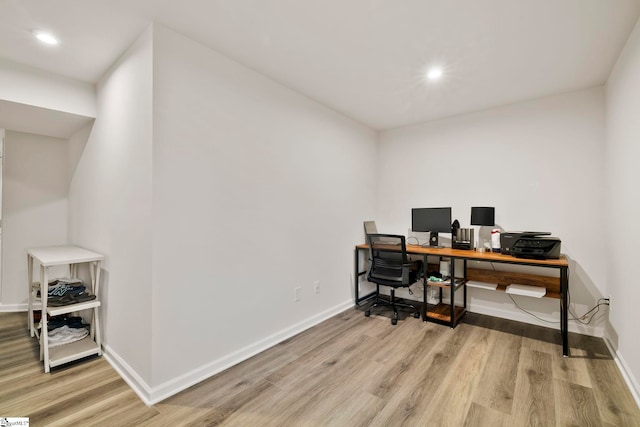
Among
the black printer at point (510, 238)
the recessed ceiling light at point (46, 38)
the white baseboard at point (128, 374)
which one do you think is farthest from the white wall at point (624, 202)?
the recessed ceiling light at point (46, 38)

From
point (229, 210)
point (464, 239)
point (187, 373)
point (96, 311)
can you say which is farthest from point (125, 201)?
point (464, 239)

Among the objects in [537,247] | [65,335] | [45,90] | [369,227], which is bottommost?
[65,335]

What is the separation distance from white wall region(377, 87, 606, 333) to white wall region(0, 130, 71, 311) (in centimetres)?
446

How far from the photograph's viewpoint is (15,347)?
2.54m

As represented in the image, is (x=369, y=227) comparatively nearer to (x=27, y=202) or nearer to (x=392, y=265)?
(x=392, y=265)

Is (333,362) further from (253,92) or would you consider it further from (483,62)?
(483,62)

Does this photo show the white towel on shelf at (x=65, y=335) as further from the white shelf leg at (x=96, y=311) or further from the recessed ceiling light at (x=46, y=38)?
the recessed ceiling light at (x=46, y=38)

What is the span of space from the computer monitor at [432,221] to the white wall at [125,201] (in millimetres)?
3016

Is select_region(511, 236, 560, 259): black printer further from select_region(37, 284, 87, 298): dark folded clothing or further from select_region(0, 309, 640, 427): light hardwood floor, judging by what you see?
select_region(37, 284, 87, 298): dark folded clothing

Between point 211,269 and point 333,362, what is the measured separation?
1251 millimetres

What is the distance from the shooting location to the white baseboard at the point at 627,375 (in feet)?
6.00

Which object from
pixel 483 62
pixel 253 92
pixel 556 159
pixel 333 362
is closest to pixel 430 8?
pixel 483 62

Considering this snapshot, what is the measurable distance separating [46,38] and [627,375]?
476cm

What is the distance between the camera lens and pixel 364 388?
1998mm
